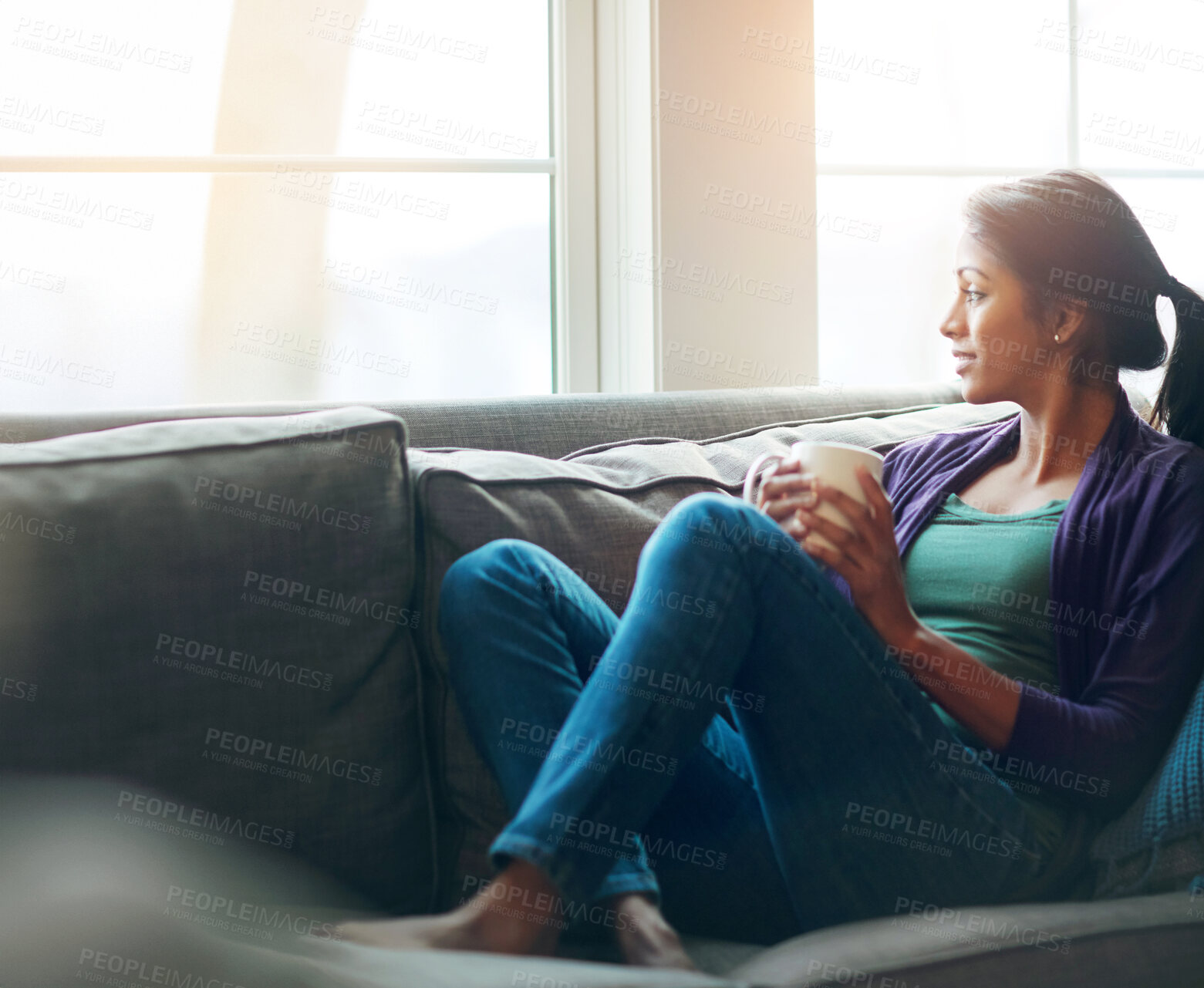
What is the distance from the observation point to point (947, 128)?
224cm

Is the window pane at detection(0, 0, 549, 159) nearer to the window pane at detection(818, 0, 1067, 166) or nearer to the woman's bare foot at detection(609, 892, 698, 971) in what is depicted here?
the window pane at detection(818, 0, 1067, 166)

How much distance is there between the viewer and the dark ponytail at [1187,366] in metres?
1.10

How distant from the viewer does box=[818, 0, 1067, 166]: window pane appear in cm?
214

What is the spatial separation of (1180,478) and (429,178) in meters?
1.37

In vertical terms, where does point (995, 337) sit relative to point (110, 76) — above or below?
below

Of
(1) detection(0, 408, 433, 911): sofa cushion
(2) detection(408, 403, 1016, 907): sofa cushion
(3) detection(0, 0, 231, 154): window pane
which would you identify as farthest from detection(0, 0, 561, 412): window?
(1) detection(0, 408, 433, 911): sofa cushion

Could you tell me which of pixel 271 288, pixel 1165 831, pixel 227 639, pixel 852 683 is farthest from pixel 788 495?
pixel 271 288

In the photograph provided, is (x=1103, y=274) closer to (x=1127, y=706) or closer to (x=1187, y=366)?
(x=1187, y=366)

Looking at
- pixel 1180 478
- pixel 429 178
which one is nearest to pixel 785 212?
pixel 429 178

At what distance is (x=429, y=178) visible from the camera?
6.24 ft

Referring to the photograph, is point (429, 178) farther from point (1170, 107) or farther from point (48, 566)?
point (1170, 107)

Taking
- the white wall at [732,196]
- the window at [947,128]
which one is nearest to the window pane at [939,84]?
the window at [947,128]

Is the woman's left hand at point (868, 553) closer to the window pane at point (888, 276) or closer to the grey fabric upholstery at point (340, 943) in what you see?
the grey fabric upholstery at point (340, 943)

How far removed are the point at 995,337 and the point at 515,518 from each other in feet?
1.85
